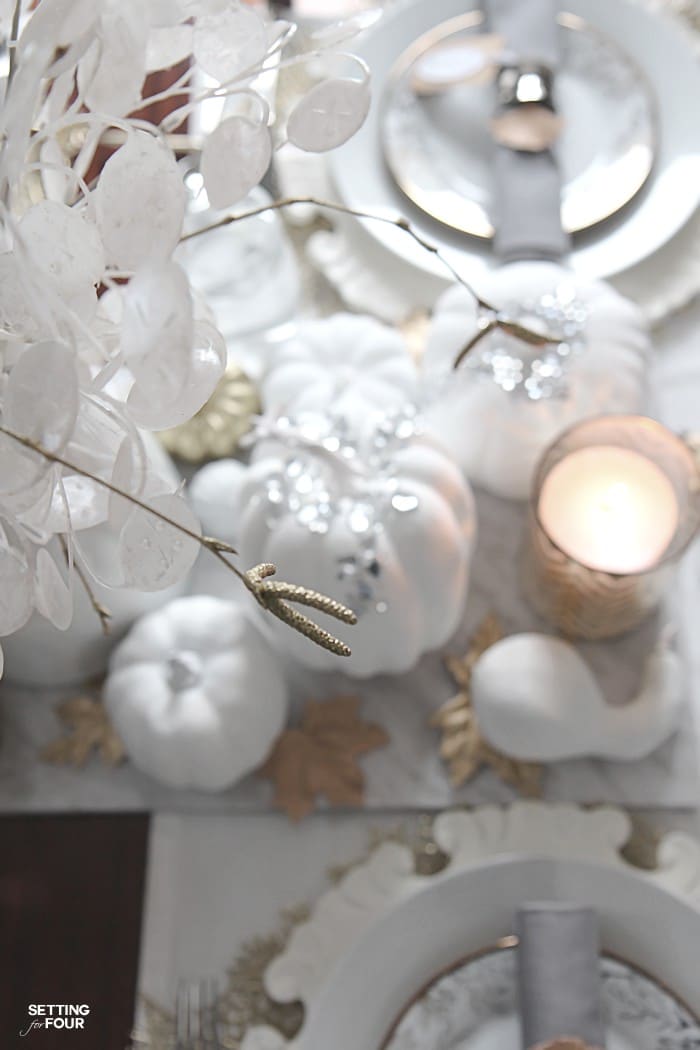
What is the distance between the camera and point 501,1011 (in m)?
0.57

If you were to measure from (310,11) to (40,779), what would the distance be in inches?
23.4

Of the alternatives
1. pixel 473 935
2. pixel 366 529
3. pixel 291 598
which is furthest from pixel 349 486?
pixel 291 598

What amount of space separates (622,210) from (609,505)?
0.22 metres

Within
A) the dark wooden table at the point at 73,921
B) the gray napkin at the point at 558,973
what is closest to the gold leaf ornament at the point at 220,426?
the dark wooden table at the point at 73,921

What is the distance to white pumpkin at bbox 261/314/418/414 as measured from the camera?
0.67 metres

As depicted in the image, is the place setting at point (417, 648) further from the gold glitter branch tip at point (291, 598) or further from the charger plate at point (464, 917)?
the gold glitter branch tip at point (291, 598)

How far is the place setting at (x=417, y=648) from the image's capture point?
58cm

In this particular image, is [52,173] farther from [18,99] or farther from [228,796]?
[228,796]

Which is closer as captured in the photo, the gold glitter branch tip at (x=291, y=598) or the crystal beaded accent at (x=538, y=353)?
the gold glitter branch tip at (x=291, y=598)

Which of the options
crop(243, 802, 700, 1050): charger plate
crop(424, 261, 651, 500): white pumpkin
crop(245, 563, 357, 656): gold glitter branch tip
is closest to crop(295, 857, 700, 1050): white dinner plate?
crop(243, 802, 700, 1050): charger plate

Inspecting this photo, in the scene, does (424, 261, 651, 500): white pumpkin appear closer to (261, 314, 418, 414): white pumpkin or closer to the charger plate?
(261, 314, 418, 414): white pumpkin

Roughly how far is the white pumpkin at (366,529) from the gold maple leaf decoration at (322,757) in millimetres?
41

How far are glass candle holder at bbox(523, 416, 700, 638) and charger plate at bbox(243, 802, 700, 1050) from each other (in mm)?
117

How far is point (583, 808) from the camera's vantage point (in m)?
Result: 0.63
